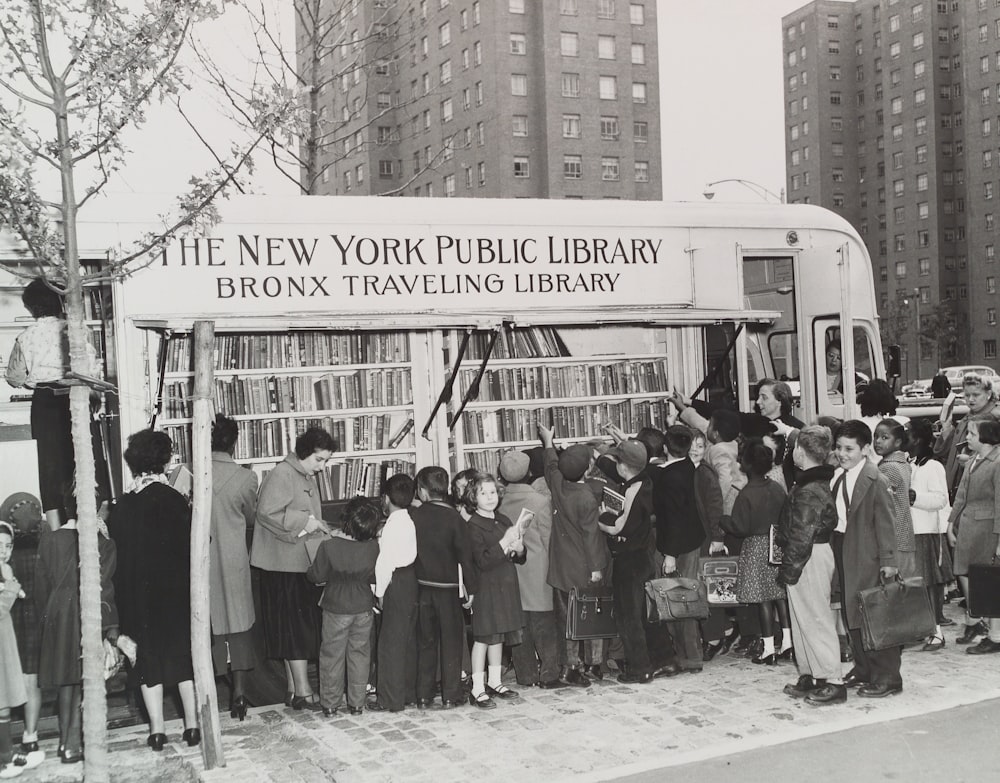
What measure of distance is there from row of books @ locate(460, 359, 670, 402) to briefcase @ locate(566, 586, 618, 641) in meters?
2.69

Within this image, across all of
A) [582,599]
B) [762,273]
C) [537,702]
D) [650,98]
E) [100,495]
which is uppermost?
[650,98]

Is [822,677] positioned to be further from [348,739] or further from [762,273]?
[762,273]

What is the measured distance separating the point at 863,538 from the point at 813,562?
0.33 metres

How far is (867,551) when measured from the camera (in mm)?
6207

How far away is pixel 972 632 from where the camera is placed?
7605 mm

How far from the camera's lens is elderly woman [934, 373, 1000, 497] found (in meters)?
8.29

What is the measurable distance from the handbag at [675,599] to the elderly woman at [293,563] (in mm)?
2198

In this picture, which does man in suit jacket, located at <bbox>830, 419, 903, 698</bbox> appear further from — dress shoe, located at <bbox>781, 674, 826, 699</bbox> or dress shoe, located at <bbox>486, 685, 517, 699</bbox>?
dress shoe, located at <bbox>486, 685, 517, 699</bbox>

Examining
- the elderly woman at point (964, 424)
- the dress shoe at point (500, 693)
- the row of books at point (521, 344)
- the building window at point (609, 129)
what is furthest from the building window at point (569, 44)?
the dress shoe at point (500, 693)

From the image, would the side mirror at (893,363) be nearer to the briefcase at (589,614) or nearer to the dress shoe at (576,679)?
the briefcase at (589,614)

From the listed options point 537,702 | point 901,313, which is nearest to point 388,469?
point 537,702

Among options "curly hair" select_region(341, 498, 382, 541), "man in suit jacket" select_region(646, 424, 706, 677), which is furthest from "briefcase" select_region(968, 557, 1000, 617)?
"curly hair" select_region(341, 498, 382, 541)

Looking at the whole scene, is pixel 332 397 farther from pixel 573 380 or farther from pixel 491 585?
pixel 491 585

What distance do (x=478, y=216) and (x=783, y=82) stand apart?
90073 millimetres
